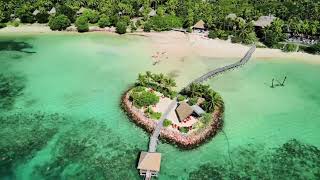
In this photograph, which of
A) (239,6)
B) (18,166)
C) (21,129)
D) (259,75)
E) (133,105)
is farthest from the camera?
(239,6)

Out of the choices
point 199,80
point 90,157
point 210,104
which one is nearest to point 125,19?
point 199,80

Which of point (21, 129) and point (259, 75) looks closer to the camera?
point (21, 129)

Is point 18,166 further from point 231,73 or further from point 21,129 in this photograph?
point 231,73

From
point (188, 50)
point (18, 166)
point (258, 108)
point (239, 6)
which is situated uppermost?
→ point (239, 6)

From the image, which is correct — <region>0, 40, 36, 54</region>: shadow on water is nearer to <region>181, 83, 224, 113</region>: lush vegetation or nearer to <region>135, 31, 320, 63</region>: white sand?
Result: <region>135, 31, 320, 63</region>: white sand

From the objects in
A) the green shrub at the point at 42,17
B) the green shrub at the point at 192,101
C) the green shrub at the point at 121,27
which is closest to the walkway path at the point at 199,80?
the green shrub at the point at 192,101

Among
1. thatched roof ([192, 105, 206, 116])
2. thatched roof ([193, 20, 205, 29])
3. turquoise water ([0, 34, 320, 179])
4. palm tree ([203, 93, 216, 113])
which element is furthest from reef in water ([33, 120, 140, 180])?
thatched roof ([193, 20, 205, 29])

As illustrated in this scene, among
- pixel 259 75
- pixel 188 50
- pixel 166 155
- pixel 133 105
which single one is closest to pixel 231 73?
pixel 259 75
